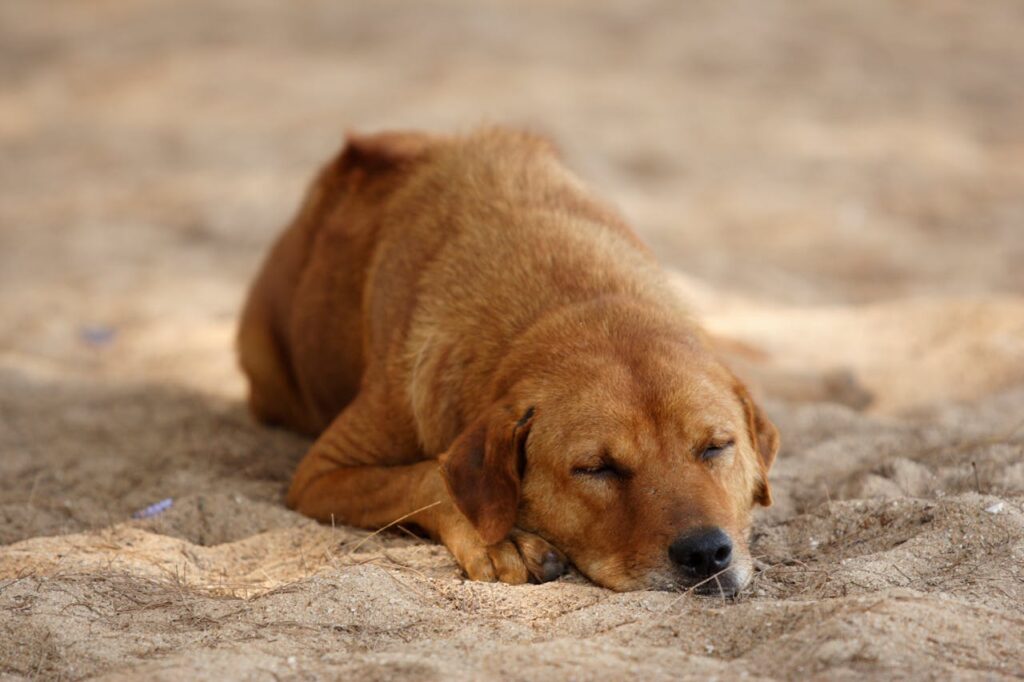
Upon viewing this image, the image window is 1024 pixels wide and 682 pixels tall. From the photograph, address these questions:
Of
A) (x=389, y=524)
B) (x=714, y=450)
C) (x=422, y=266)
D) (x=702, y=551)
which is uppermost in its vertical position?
(x=422, y=266)

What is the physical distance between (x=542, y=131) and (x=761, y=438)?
4548 millimetres

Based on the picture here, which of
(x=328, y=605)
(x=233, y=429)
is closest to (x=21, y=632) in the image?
(x=328, y=605)

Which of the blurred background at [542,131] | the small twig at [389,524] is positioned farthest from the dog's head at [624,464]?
the blurred background at [542,131]

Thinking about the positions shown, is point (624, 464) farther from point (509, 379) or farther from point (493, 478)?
point (509, 379)

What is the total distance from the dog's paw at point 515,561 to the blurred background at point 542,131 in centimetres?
334

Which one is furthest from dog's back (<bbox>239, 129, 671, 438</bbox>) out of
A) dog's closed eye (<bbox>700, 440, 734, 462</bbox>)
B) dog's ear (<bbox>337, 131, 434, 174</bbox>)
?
dog's closed eye (<bbox>700, 440, 734, 462</bbox>)

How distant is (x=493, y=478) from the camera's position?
12.7ft

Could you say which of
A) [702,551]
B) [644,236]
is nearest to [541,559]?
[702,551]

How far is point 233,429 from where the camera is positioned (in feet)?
20.0

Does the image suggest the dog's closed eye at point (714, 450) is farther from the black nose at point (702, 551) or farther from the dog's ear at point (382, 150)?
the dog's ear at point (382, 150)

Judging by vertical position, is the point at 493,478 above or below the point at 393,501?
above

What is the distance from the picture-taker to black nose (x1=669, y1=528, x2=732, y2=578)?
3.55 metres

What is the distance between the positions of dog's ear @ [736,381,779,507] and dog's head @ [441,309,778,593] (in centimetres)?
2

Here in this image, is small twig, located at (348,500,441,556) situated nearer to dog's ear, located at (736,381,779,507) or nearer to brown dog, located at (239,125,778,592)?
brown dog, located at (239,125,778,592)
